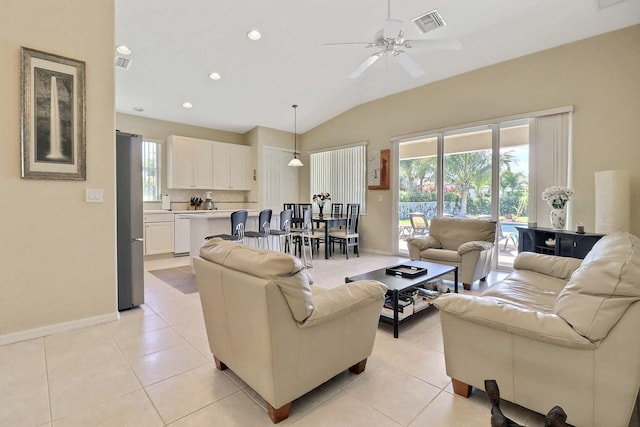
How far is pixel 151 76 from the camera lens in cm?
466

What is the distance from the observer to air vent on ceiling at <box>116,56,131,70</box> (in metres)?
4.12

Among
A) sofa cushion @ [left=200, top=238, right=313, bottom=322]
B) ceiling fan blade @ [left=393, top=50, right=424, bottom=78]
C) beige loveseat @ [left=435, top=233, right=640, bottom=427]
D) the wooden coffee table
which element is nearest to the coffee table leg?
the wooden coffee table

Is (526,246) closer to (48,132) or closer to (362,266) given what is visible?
(362,266)

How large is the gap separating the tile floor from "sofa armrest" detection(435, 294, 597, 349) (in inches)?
19.9

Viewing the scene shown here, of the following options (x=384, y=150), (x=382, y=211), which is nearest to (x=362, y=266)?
(x=382, y=211)

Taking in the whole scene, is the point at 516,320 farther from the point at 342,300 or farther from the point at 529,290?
the point at 529,290

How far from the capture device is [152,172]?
629cm

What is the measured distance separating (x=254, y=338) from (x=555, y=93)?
499cm

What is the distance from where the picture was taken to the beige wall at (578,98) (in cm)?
369

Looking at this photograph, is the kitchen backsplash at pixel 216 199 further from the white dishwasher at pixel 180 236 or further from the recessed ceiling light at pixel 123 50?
the recessed ceiling light at pixel 123 50

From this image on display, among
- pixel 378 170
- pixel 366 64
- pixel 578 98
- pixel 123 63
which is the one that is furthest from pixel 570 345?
pixel 123 63

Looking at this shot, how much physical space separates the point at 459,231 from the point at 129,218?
13.2 feet

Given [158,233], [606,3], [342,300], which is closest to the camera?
[342,300]

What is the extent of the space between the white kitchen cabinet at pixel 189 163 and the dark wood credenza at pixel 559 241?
19.3ft
